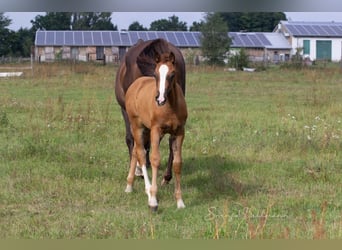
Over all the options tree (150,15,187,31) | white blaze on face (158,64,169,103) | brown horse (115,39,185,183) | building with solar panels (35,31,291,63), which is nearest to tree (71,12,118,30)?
tree (150,15,187,31)

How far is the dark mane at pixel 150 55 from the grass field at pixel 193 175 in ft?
4.56

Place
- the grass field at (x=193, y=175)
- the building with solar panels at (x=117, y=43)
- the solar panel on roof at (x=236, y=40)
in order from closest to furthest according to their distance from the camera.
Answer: the grass field at (x=193, y=175), the building with solar panels at (x=117, y=43), the solar panel on roof at (x=236, y=40)

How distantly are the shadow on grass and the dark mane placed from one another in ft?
4.73

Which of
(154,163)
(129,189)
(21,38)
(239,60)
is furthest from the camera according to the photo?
A: (239,60)

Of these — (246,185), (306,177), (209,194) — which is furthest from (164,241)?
(306,177)

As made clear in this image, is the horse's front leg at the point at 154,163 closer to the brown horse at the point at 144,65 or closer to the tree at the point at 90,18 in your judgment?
the brown horse at the point at 144,65

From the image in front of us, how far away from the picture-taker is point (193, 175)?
6.98 meters

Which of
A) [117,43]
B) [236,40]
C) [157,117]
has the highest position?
[236,40]

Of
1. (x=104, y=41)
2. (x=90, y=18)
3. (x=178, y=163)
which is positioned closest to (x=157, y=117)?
(x=178, y=163)

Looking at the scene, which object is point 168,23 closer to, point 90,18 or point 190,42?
point 90,18

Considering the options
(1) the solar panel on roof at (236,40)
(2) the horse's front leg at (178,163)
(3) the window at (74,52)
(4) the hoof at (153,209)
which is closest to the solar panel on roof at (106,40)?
(3) the window at (74,52)

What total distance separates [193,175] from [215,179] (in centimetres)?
44

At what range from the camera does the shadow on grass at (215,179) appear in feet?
19.9

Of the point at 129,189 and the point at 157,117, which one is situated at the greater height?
the point at 157,117
